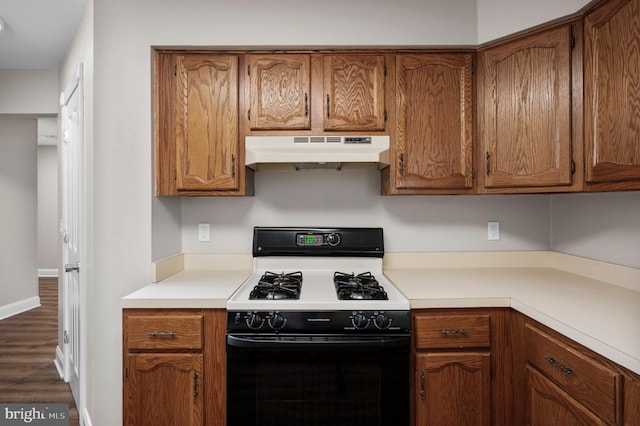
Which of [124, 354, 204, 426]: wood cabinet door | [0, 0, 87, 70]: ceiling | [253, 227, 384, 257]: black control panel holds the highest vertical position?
[0, 0, 87, 70]: ceiling

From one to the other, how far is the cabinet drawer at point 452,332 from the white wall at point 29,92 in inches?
136

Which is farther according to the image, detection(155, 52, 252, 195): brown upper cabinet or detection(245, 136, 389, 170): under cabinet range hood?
detection(155, 52, 252, 195): brown upper cabinet

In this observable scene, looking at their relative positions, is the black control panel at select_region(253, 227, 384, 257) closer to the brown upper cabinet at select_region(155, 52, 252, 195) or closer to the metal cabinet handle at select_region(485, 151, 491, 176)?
the brown upper cabinet at select_region(155, 52, 252, 195)

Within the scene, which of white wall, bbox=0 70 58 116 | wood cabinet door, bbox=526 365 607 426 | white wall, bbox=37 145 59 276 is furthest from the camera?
white wall, bbox=37 145 59 276

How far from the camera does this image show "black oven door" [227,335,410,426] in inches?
62.9

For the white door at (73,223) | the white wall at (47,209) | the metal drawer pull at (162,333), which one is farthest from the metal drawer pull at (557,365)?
the white wall at (47,209)

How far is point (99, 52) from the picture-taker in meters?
1.96

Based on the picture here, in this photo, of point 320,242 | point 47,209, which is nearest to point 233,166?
point 320,242

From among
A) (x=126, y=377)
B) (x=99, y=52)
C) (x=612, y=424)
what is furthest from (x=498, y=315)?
(x=99, y=52)

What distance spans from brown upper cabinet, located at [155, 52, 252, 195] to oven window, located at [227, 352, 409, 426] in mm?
997

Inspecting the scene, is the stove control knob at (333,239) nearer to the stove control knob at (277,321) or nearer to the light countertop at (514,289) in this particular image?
the light countertop at (514,289)

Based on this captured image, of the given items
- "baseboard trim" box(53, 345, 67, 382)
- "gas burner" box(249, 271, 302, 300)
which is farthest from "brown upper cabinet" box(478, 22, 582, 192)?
"baseboard trim" box(53, 345, 67, 382)

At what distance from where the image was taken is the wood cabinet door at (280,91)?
2039 mm

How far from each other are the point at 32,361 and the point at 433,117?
367cm
